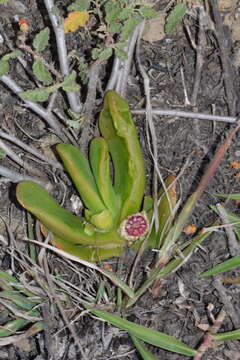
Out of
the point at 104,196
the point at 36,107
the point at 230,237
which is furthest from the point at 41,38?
the point at 230,237

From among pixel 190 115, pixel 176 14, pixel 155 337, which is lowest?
pixel 155 337

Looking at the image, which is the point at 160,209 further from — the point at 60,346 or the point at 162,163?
the point at 60,346

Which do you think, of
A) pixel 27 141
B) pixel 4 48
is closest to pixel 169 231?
pixel 27 141

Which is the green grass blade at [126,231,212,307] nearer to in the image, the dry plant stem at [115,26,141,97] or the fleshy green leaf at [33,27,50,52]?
the dry plant stem at [115,26,141,97]

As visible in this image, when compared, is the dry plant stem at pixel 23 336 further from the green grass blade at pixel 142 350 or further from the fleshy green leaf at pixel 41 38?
the fleshy green leaf at pixel 41 38

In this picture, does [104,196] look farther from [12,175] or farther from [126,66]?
[126,66]

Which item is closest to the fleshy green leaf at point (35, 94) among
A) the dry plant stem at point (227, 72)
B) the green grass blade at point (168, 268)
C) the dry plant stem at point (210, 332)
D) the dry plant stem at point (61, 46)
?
the dry plant stem at point (61, 46)

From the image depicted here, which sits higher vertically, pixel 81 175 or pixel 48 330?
pixel 81 175
